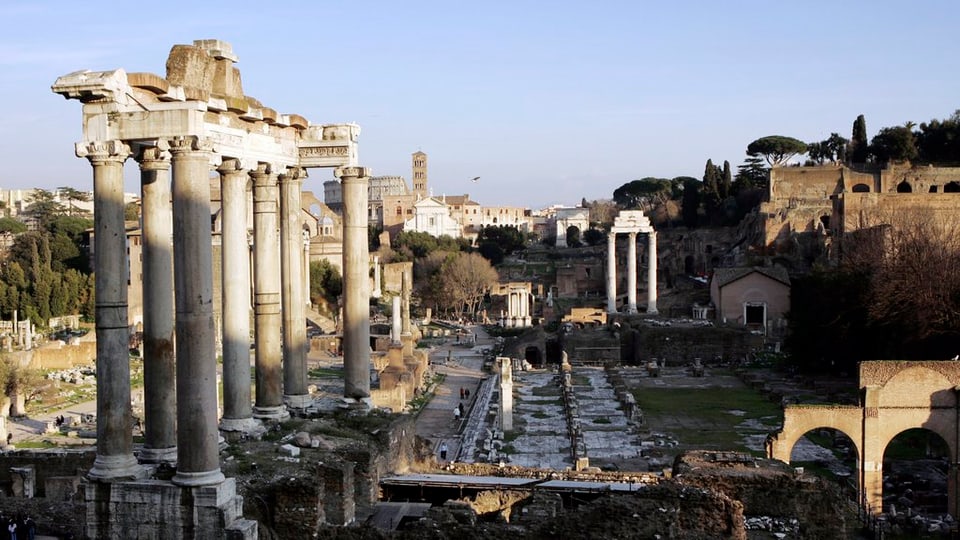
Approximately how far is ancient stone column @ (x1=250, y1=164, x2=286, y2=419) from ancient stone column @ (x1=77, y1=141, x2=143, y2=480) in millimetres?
3366

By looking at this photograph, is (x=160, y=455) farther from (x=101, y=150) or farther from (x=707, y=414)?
(x=707, y=414)

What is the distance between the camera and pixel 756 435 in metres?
26.6

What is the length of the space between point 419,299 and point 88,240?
24326mm

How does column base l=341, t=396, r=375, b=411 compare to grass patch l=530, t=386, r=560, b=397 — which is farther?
grass patch l=530, t=386, r=560, b=397

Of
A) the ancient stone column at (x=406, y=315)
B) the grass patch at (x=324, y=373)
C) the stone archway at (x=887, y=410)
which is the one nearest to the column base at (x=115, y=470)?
the stone archway at (x=887, y=410)

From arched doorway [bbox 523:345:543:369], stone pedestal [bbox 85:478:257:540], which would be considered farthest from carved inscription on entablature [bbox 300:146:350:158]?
arched doorway [bbox 523:345:543:369]

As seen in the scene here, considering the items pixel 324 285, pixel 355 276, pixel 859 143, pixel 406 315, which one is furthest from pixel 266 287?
pixel 859 143

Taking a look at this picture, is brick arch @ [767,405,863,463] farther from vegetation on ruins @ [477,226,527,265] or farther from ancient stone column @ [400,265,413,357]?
vegetation on ruins @ [477,226,527,265]

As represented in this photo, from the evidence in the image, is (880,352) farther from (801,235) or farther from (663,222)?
(663,222)

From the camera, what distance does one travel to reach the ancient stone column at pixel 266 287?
45.6 ft

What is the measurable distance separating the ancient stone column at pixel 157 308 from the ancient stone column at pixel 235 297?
1333 mm

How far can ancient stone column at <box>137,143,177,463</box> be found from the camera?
10.9 meters

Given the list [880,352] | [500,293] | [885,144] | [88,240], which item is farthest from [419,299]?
[880,352]

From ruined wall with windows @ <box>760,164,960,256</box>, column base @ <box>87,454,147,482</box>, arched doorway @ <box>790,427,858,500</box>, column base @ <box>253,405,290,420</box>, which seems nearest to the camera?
column base @ <box>87,454,147,482</box>
